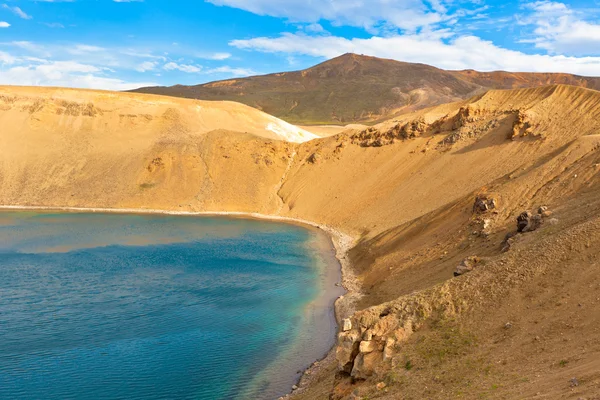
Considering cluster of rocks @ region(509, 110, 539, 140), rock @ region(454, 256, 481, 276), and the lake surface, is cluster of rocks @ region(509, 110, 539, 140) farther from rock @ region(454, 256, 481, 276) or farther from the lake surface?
rock @ region(454, 256, 481, 276)

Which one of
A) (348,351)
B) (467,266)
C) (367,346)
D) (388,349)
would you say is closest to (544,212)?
(467,266)

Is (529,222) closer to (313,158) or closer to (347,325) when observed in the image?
(347,325)

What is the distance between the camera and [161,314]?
2467cm

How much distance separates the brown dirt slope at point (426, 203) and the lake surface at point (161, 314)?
2.90 metres

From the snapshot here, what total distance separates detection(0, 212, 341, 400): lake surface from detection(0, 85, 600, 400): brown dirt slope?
114 inches

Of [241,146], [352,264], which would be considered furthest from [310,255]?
[241,146]

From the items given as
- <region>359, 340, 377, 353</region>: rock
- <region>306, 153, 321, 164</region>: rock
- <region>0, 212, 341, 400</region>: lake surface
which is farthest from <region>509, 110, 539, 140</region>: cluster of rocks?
<region>359, 340, 377, 353</region>: rock

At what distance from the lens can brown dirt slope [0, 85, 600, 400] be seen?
42.1 feet

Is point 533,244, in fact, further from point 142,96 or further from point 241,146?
point 142,96

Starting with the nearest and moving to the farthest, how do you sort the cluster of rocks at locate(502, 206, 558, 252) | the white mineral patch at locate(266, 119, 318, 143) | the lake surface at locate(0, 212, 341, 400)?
the lake surface at locate(0, 212, 341, 400), the cluster of rocks at locate(502, 206, 558, 252), the white mineral patch at locate(266, 119, 318, 143)

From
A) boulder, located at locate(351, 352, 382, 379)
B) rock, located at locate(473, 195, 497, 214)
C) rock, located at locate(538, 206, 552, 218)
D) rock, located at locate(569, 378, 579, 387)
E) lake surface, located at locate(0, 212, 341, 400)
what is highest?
rock, located at locate(538, 206, 552, 218)

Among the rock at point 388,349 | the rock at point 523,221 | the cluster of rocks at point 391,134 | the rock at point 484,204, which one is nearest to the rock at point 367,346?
the rock at point 388,349

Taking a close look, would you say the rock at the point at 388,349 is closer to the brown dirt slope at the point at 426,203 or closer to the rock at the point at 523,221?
the brown dirt slope at the point at 426,203

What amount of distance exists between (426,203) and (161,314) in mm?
24711
